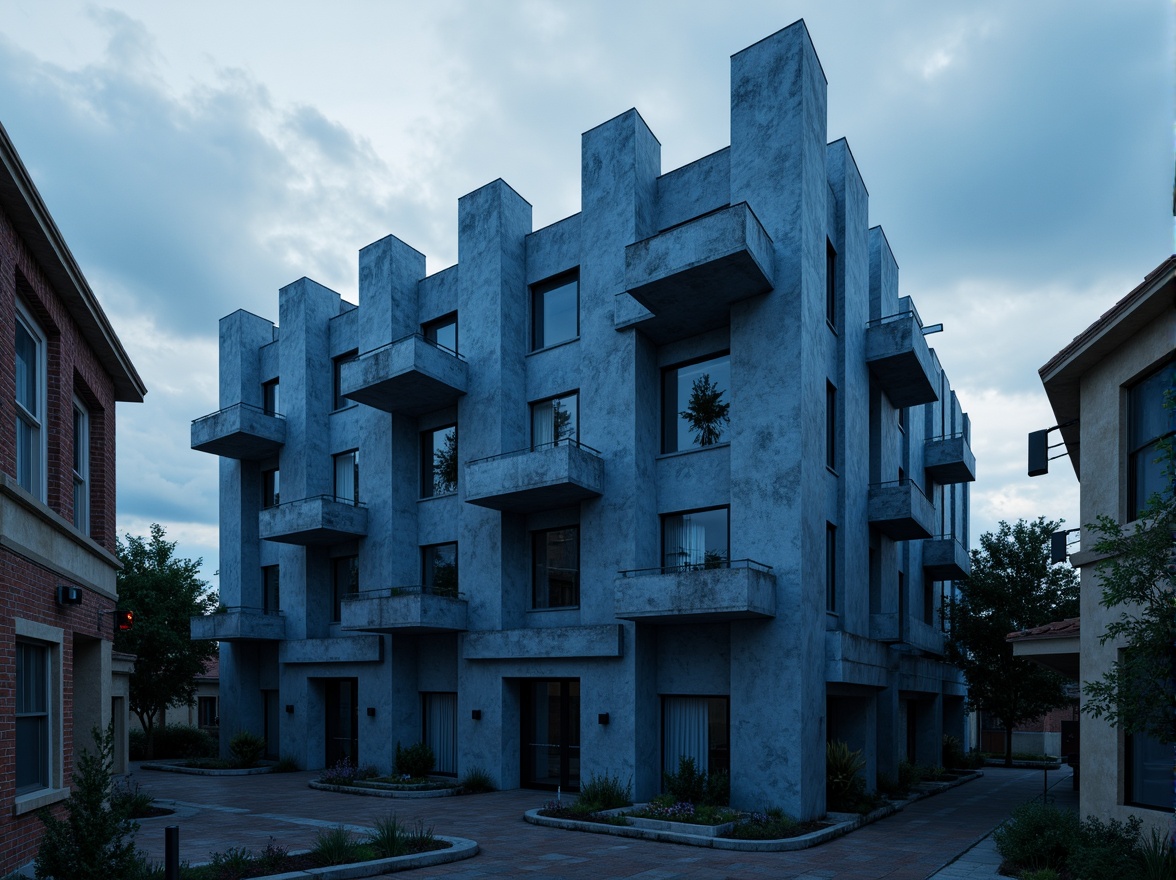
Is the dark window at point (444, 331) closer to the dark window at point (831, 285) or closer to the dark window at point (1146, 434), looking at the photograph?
the dark window at point (831, 285)

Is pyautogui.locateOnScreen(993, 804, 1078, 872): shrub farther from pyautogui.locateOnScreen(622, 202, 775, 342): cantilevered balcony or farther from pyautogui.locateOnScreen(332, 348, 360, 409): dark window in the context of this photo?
pyautogui.locateOnScreen(332, 348, 360, 409): dark window

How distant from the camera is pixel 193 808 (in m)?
20.8

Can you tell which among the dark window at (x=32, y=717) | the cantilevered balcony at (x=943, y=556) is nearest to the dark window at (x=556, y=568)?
the dark window at (x=32, y=717)

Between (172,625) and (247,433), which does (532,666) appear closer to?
(247,433)

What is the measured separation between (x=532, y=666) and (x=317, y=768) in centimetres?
1080

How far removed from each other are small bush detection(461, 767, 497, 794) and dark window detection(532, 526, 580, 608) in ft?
15.2

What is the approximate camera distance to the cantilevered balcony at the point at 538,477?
70.6ft

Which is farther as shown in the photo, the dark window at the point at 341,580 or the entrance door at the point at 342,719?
the dark window at the point at 341,580

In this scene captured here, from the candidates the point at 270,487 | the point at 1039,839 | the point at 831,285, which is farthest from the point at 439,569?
the point at 1039,839

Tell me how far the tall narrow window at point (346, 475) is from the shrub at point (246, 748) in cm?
849

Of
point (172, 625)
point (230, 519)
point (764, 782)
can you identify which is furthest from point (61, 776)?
point (172, 625)

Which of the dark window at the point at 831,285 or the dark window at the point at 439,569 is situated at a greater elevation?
the dark window at the point at 831,285

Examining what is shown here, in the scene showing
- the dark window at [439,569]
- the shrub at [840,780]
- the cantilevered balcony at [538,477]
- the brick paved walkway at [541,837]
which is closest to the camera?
the brick paved walkway at [541,837]

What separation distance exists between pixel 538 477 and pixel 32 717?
1202 cm
